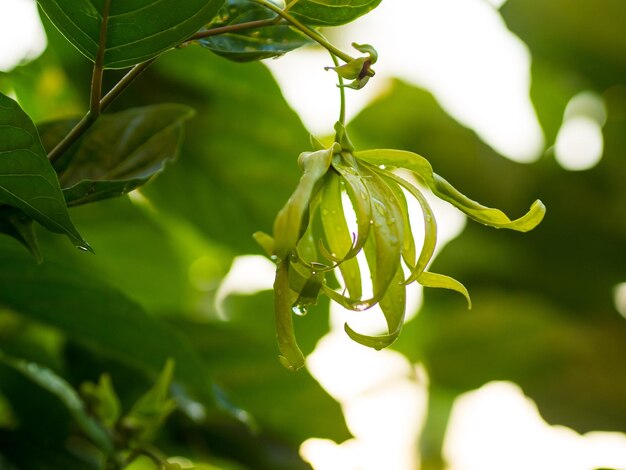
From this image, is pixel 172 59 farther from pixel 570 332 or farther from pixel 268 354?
pixel 570 332

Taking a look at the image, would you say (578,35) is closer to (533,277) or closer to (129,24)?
(533,277)

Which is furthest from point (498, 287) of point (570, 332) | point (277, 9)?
point (277, 9)

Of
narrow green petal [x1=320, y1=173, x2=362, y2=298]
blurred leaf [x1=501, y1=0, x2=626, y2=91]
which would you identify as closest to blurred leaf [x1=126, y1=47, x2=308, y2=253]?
blurred leaf [x1=501, y1=0, x2=626, y2=91]

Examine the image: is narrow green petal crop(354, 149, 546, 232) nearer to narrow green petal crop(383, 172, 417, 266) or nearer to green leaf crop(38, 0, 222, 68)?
narrow green petal crop(383, 172, 417, 266)

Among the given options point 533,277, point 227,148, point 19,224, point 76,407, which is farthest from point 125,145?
point 533,277

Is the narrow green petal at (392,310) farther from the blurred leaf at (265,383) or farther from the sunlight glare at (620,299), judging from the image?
the sunlight glare at (620,299)

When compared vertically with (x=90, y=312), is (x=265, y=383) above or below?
below
